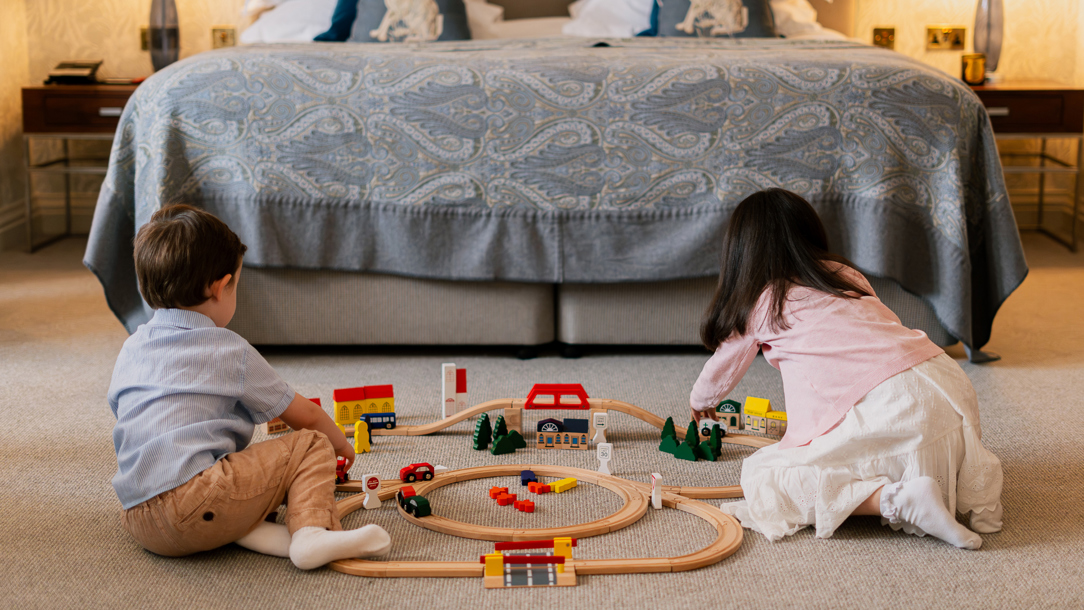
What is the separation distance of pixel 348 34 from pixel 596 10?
92cm

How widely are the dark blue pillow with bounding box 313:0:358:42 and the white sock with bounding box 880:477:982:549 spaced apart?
2526 millimetres

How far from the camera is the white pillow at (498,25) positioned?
346 cm

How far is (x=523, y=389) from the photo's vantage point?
2117mm

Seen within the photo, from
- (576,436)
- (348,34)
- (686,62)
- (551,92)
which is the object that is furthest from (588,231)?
(348,34)

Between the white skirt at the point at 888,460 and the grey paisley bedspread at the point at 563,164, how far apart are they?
84cm

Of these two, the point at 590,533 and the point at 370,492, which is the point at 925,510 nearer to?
the point at 590,533

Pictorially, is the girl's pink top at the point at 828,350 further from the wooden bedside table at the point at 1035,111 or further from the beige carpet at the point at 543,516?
the wooden bedside table at the point at 1035,111

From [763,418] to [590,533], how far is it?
0.57 metres

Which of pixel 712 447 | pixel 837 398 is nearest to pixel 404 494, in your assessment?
pixel 712 447

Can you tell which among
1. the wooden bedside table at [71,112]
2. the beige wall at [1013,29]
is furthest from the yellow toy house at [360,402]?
the beige wall at [1013,29]

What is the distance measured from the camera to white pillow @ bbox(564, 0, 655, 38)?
334 centimetres

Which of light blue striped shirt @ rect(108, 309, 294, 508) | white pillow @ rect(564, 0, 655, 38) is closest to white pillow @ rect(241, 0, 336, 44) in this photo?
white pillow @ rect(564, 0, 655, 38)

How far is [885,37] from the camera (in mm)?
3938

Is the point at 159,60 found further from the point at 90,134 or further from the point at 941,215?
the point at 941,215
